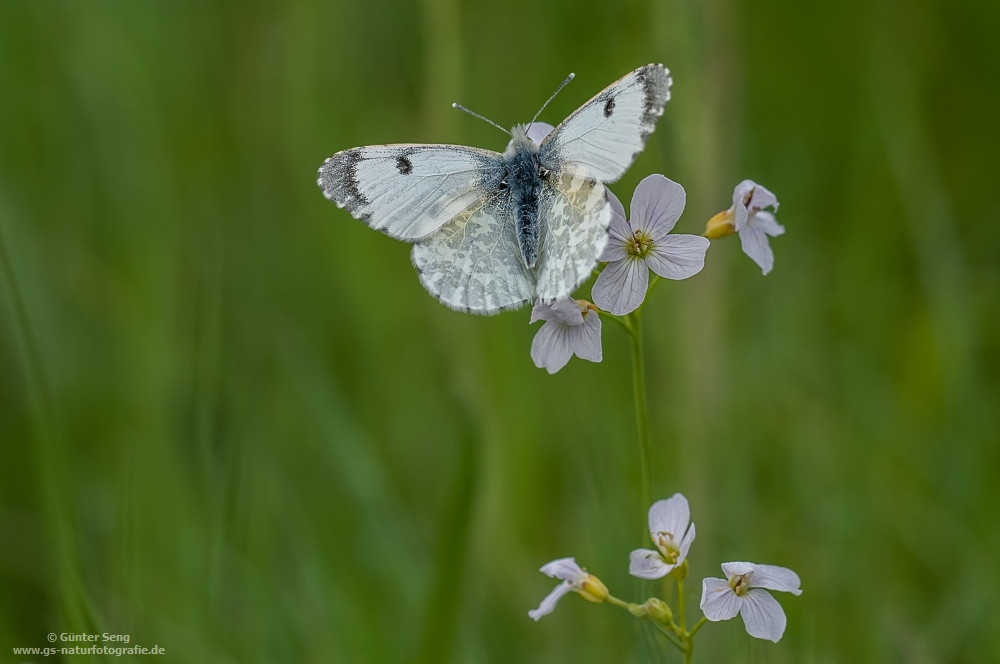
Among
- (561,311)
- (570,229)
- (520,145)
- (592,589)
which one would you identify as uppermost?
(520,145)

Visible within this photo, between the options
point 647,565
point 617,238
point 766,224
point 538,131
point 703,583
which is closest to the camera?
point 703,583

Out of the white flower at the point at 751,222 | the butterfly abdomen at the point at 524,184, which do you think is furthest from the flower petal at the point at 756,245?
the butterfly abdomen at the point at 524,184

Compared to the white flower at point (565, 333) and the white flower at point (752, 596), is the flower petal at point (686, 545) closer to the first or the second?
the white flower at point (752, 596)

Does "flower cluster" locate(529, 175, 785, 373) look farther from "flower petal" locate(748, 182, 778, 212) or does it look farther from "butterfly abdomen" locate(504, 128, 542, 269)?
"butterfly abdomen" locate(504, 128, 542, 269)

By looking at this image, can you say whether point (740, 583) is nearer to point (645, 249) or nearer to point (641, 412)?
point (641, 412)

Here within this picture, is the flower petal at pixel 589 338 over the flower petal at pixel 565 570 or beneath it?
over

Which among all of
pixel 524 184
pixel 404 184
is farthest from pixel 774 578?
pixel 404 184

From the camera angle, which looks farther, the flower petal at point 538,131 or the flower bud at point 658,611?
the flower petal at point 538,131
